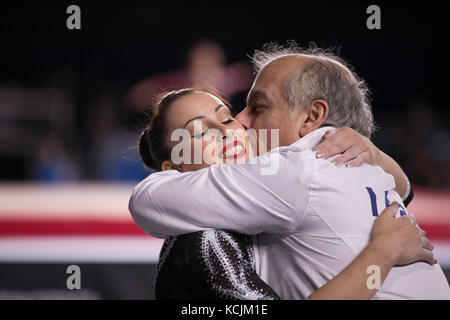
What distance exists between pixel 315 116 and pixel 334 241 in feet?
1.26

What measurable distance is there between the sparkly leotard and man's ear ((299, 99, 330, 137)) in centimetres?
37

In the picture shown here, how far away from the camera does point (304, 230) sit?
116cm

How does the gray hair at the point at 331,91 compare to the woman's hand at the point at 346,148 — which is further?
the gray hair at the point at 331,91

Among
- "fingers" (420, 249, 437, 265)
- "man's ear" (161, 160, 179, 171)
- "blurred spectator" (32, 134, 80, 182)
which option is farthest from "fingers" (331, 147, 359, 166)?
"blurred spectator" (32, 134, 80, 182)

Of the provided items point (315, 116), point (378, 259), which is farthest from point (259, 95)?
point (378, 259)

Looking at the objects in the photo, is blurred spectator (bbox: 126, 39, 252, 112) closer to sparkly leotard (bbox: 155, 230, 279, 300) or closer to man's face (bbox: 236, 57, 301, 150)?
man's face (bbox: 236, 57, 301, 150)

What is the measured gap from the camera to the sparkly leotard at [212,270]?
3.64 ft

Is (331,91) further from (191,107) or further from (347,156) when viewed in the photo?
(191,107)

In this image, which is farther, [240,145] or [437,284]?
[240,145]

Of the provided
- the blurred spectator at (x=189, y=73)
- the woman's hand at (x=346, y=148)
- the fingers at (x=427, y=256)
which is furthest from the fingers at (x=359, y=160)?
the blurred spectator at (x=189, y=73)

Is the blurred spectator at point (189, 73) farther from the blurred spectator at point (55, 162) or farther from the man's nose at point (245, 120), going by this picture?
the man's nose at point (245, 120)

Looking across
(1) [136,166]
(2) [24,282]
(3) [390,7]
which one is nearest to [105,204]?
(2) [24,282]
